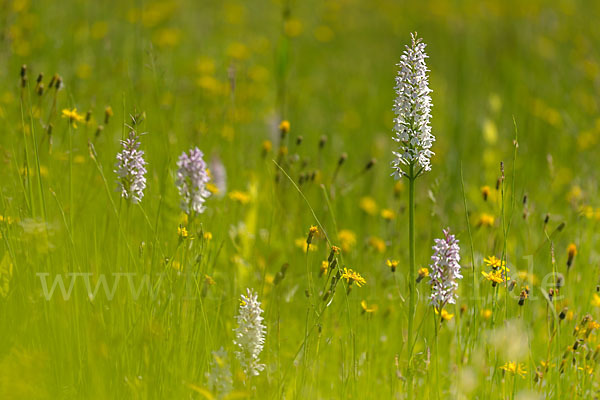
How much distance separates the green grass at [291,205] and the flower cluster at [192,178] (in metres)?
0.14

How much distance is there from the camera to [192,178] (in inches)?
74.8

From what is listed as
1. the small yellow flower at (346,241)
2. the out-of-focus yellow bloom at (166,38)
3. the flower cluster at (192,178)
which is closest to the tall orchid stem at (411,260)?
the flower cluster at (192,178)

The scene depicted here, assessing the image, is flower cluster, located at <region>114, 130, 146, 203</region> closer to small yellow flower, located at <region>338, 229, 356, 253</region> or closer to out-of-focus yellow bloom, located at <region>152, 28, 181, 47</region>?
small yellow flower, located at <region>338, 229, 356, 253</region>

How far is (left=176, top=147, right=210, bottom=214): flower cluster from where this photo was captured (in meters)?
1.88

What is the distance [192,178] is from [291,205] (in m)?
1.80

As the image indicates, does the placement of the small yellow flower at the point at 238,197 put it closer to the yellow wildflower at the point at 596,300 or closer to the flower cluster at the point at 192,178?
the flower cluster at the point at 192,178

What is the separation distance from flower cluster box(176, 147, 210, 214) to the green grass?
0.14m

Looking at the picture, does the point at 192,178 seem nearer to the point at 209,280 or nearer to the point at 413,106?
the point at 209,280

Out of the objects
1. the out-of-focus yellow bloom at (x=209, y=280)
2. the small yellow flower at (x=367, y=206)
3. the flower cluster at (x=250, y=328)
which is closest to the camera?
the flower cluster at (x=250, y=328)

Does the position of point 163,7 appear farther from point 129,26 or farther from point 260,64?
point 260,64

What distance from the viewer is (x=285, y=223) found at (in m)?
3.35

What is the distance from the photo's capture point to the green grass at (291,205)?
1.88m

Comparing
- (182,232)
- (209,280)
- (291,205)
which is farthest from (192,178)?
(291,205)

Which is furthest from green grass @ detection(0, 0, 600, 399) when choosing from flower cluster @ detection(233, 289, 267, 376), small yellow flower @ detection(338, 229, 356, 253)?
flower cluster @ detection(233, 289, 267, 376)
